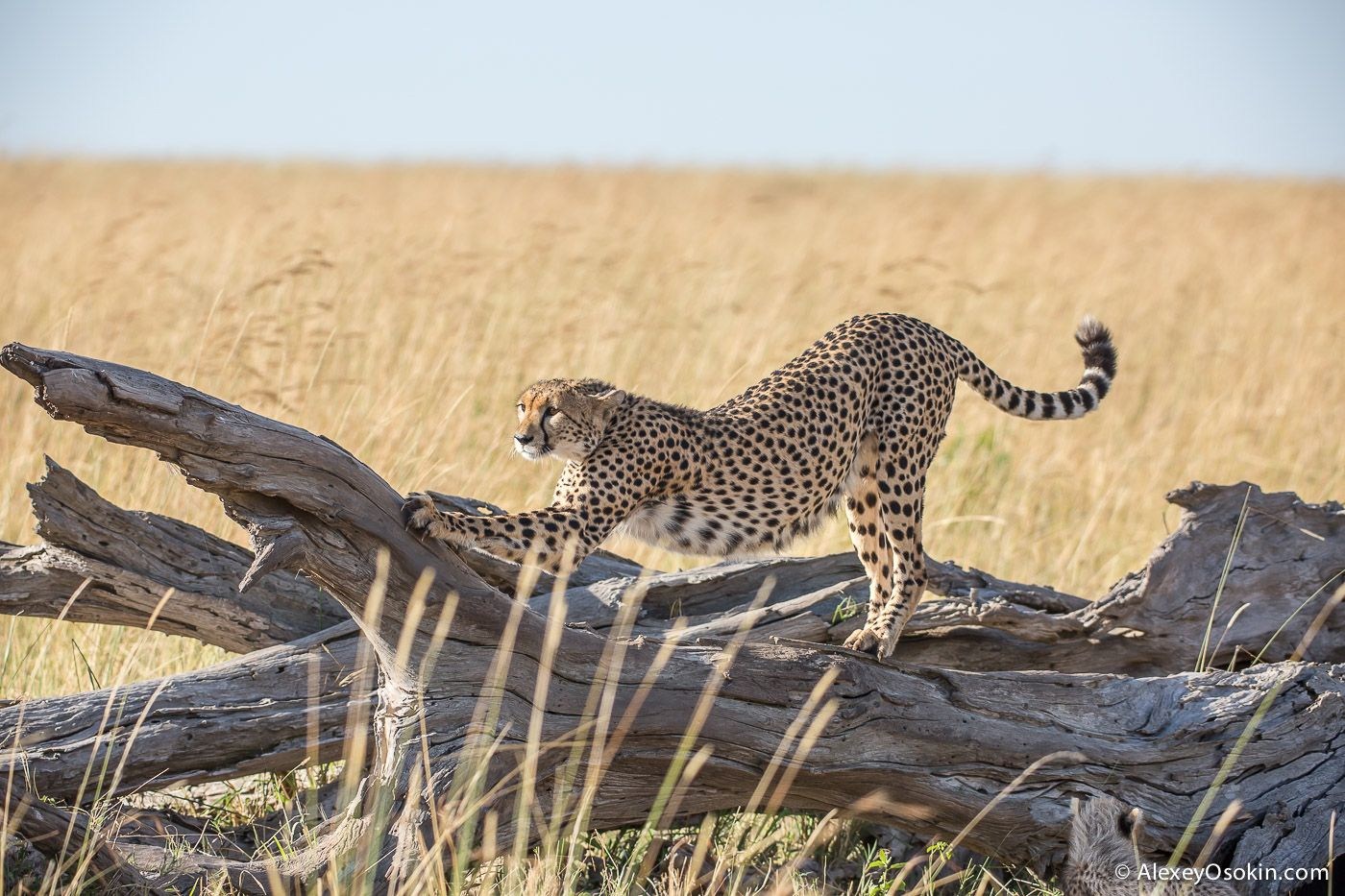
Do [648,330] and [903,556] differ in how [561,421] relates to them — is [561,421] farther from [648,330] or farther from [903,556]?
[648,330]

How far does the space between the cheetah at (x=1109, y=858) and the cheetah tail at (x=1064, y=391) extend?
151cm

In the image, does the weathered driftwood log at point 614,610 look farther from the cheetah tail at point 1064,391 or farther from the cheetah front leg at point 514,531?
the cheetah tail at point 1064,391

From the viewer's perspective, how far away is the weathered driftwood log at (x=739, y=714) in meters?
2.63

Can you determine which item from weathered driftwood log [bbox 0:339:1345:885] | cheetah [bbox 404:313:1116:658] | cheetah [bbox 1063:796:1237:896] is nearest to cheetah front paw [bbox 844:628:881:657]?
cheetah [bbox 404:313:1116:658]

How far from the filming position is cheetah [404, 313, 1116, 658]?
12.1 feet

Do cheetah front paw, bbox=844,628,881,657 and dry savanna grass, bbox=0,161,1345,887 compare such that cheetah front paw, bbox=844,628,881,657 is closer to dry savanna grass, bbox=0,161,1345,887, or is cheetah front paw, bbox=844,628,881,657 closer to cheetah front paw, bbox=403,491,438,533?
dry savanna grass, bbox=0,161,1345,887

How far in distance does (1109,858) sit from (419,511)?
1.74 m

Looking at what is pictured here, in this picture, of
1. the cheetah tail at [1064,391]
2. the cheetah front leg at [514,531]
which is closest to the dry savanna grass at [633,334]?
the cheetah tail at [1064,391]

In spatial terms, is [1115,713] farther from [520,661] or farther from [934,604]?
[520,661]

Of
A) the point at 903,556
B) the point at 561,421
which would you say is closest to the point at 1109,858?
the point at 903,556

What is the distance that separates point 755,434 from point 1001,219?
11043mm

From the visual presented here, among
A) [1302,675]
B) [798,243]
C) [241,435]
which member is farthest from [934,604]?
[798,243]

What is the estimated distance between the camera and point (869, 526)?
4.12 m

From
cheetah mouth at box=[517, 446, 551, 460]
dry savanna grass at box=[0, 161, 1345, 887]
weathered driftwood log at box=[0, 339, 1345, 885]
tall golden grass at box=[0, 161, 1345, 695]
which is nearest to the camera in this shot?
weathered driftwood log at box=[0, 339, 1345, 885]
